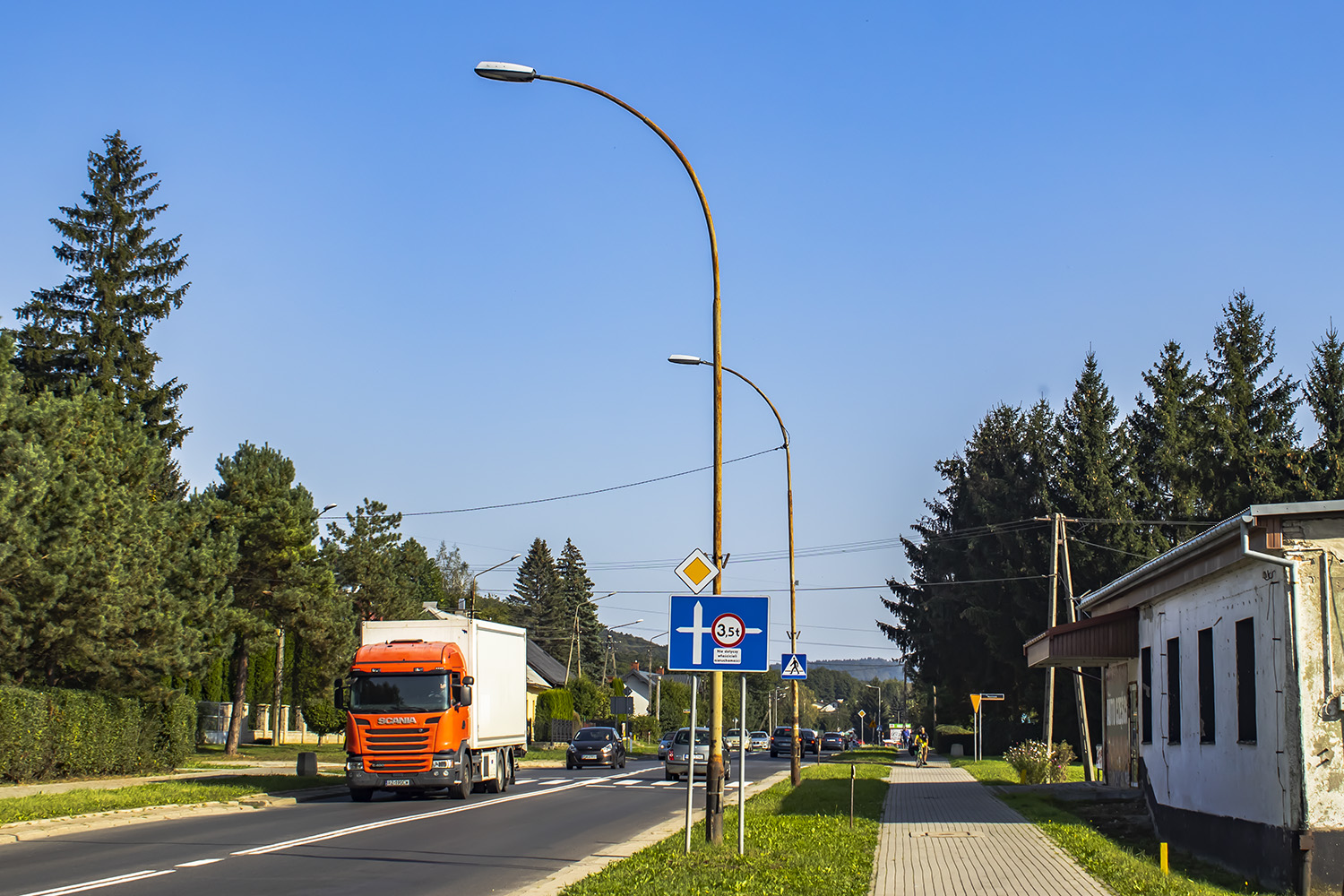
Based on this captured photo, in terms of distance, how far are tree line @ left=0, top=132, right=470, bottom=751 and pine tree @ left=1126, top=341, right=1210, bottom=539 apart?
36048 mm

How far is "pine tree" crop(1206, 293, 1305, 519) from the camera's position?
45344 mm

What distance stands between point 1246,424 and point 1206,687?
38.3 metres

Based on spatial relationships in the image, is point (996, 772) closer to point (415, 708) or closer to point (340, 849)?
point (415, 708)

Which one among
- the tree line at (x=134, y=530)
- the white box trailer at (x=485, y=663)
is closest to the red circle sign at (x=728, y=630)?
the white box trailer at (x=485, y=663)

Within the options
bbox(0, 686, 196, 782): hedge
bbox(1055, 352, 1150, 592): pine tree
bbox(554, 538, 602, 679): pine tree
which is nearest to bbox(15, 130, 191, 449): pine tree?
bbox(0, 686, 196, 782): hedge

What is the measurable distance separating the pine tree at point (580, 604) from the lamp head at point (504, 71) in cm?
10664

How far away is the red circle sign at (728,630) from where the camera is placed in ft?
47.0

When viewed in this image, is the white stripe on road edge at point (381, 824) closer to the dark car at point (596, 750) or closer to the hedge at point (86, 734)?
the hedge at point (86, 734)

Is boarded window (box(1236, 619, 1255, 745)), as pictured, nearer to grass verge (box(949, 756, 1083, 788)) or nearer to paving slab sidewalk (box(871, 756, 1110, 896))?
paving slab sidewalk (box(871, 756, 1110, 896))

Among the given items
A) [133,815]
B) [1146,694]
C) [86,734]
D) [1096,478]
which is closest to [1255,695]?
[1146,694]

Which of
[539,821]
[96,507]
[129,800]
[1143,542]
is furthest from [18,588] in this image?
[1143,542]

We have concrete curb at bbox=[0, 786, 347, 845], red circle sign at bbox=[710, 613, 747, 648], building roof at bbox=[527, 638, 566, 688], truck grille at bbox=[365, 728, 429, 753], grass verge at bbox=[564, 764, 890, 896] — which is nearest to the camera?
grass verge at bbox=[564, 764, 890, 896]

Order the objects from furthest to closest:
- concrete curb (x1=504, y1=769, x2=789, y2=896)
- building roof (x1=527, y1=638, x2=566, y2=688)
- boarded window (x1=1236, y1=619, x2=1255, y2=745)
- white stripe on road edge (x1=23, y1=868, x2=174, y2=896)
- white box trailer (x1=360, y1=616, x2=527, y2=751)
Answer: building roof (x1=527, y1=638, x2=566, y2=688) → white box trailer (x1=360, y1=616, x2=527, y2=751) → boarded window (x1=1236, y1=619, x2=1255, y2=745) → concrete curb (x1=504, y1=769, x2=789, y2=896) → white stripe on road edge (x1=23, y1=868, x2=174, y2=896)

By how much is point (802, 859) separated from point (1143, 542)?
43.6 meters
